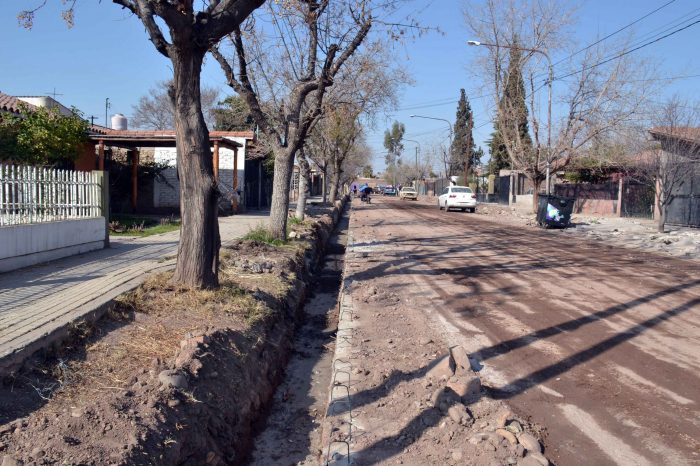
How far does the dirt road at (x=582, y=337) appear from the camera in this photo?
4566 millimetres

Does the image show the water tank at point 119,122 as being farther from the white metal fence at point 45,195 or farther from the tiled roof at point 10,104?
the white metal fence at point 45,195

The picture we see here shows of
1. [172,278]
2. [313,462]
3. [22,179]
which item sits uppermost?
[22,179]

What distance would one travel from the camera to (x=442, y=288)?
33.6ft

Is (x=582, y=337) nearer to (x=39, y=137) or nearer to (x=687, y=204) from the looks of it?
(x=39, y=137)

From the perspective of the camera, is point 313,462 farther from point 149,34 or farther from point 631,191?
point 631,191

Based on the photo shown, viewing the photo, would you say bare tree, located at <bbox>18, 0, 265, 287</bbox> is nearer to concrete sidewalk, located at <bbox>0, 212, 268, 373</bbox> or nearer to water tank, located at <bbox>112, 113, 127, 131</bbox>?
concrete sidewalk, located at <bbox>0, 212, 268, 373</bbox>

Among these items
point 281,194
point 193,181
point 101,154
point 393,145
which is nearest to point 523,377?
point 193,181

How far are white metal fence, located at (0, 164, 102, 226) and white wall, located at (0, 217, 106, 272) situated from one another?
0.51 ft

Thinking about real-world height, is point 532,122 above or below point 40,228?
above

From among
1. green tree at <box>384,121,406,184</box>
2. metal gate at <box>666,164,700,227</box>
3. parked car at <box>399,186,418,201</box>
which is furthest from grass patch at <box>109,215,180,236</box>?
green tree at <box>384,121,406,184</box>

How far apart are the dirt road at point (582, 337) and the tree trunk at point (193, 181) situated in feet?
10.4

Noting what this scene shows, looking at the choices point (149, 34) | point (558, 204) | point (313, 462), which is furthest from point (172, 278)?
point (558, 204)

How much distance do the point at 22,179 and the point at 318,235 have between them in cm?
985

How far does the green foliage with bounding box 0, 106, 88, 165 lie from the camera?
45.8 feet
